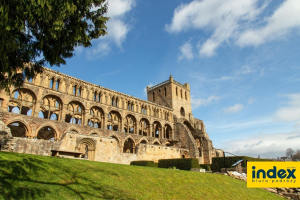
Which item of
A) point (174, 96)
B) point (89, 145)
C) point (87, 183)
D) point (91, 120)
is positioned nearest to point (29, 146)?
point (89, 145)

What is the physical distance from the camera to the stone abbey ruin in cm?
2243

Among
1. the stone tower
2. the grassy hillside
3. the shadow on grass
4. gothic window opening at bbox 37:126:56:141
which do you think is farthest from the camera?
the stone tower

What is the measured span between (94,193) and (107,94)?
93.6 feet

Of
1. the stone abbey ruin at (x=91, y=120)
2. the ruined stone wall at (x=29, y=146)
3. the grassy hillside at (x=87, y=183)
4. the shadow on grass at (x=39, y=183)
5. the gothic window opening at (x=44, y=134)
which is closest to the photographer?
the shadow on grass at (x=39, y=183)

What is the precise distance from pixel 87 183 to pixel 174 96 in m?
41.3

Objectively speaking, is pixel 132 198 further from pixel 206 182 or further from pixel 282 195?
pixel 282 195

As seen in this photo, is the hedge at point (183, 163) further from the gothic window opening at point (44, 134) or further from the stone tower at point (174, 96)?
the stone tower at point (174, 96)

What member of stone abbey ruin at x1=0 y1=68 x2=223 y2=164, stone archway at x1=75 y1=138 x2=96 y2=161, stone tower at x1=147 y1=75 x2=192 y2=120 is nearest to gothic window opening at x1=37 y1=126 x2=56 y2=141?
stone abbey ruin at x1=0 y1=68 x2=223 y2=164

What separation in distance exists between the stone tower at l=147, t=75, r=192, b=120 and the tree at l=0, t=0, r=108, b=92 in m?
38.2

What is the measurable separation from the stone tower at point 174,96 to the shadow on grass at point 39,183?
1548 inches

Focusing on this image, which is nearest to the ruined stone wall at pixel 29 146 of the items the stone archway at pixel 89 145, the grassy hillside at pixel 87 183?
the stone archway at pixel 89 145

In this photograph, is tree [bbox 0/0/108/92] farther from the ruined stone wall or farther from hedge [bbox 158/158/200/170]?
hedge [bbox 158/158/200/170]

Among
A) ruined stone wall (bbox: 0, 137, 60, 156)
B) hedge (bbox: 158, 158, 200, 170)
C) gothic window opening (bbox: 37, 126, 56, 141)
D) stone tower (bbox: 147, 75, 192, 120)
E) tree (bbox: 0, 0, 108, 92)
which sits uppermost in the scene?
stone tower (bbox: 147, 75, 192, 120)

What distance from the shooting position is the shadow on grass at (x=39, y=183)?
6.91m
